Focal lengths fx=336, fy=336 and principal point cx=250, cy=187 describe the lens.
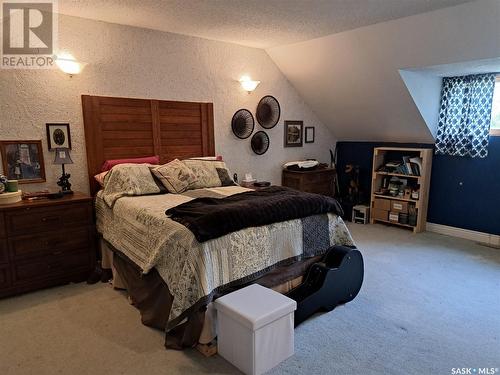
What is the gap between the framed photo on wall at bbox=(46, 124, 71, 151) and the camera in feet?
10.3

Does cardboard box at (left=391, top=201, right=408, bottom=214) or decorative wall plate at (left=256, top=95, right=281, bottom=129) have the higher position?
decorative wall plate at (left=256, top=95, right=281, bottom=129)

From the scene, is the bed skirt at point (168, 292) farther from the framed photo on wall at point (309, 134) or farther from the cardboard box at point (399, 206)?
the framed photo on wall at point (309, 134)

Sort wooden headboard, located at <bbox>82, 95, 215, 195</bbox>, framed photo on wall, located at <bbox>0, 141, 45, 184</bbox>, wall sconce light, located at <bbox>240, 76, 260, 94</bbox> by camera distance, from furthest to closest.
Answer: wall sconce light, located at <bbox>240, 76, 260, 94</bbox> → wooden headboard, located at <bbox>82, 95, 215, 195</bbox> → framed photo on wall, located at <bbox>0, 141, 45, 184</bbox>

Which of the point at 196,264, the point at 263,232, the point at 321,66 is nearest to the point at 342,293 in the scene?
the point at 263,232

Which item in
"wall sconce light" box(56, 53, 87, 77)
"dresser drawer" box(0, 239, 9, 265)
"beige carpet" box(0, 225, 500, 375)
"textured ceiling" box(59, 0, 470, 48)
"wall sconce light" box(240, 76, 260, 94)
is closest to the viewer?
"beige carpet" box(0, 225, 500, 375)

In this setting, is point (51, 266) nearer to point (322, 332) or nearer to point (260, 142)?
point (322, 332)

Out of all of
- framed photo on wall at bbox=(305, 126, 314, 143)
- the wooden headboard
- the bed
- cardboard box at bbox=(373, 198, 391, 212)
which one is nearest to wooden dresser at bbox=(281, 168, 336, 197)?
framed photo on wall at bbox=(305, 126, 314, 143)

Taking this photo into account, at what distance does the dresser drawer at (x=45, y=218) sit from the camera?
8.82 feet

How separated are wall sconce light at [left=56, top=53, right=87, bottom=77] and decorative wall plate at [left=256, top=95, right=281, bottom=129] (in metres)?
2.28

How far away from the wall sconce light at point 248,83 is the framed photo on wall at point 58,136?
7.07ft

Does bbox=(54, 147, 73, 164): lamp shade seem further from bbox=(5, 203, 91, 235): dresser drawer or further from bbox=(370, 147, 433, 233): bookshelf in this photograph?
bbox=(370, 147, 433, 233): bookshelf

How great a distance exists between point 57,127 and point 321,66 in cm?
317

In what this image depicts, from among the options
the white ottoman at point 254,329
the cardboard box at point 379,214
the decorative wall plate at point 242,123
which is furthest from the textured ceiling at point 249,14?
the cardboard box at point 379,214

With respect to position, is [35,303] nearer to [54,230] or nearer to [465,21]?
[54,230]
